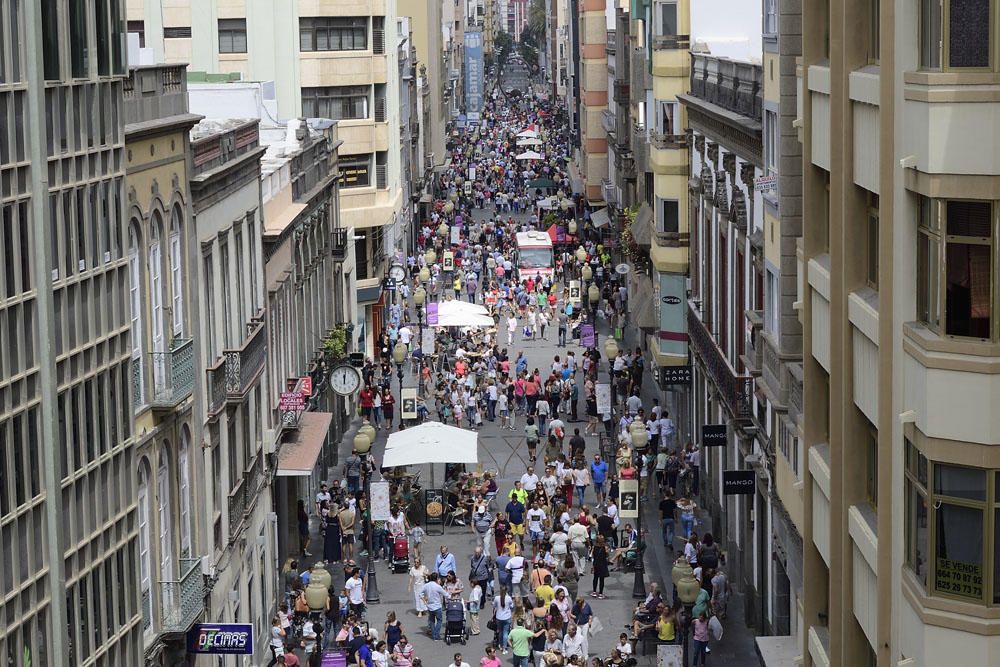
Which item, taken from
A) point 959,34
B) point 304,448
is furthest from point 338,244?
point 959,34

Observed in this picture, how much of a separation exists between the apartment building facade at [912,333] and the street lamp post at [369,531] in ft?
57.8

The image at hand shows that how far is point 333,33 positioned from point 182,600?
130 feet

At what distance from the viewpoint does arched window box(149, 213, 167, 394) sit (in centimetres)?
2647

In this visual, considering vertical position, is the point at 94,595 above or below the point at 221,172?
below

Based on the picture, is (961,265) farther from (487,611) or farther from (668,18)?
(668,18)

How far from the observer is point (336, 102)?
64812 millimetres

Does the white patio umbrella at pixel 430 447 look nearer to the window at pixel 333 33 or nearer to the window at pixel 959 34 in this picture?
the window at pixel 333 33

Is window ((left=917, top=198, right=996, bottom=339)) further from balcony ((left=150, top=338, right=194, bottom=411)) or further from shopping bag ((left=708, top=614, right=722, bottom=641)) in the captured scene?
shopping bag ((left=708, top=614, right=722, bottom=641))

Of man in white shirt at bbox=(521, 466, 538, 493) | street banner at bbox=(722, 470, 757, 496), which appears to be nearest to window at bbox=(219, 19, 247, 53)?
man in white shirt at bbox=(521, 466, 538, 493)

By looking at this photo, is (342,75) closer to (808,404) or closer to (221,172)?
(221,172)

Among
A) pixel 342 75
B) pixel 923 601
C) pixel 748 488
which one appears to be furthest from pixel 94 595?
pixel 342 75

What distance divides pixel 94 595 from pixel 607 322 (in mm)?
51455

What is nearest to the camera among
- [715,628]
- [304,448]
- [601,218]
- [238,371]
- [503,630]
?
[715,628]

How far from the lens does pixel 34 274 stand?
19.8 meters
